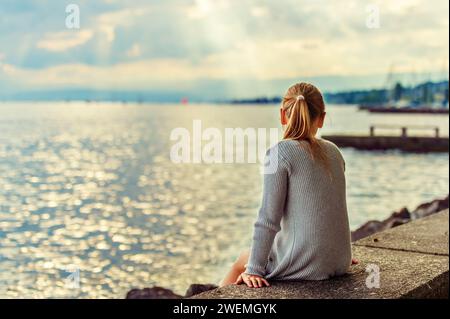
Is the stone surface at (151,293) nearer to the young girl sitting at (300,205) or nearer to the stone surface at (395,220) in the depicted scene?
the stone surface at (395,220)

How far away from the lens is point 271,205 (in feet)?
10.5

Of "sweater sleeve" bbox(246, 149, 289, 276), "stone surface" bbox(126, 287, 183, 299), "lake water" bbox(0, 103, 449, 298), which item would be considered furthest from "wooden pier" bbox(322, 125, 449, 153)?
"sweater sleeve" bbox(246, 149, 289, 276)

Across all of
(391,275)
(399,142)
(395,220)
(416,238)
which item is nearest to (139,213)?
(395,220)

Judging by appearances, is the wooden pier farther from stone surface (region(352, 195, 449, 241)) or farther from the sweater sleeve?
the sweater sleeve

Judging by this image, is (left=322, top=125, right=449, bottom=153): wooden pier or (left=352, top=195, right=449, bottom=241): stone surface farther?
(left=322, top=125, right=449, bottom=153): wooden pier

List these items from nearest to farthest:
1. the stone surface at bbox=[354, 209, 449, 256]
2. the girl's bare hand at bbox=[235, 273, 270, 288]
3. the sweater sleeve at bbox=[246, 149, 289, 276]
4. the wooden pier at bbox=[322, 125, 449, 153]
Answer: the sweater sleeve at bbox=[246, 149, 289, 276], the girl's bare hand at bbox=[235, 273, 270, 288], the stone surface at bbox=[354, 209, 449, 256], the wooden pier at bbox=[322, 125, 449, 153]

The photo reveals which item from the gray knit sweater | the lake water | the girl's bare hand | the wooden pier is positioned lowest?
the lake water

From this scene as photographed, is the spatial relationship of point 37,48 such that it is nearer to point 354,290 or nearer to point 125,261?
point 125,261

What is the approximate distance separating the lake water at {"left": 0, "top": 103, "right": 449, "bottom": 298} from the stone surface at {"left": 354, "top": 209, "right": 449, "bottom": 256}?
0.92 metres

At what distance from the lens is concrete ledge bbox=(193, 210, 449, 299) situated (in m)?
3.21

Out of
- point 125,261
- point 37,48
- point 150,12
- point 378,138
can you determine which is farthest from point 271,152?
point 37,48

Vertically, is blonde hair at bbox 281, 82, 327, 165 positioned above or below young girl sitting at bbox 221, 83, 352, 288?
above

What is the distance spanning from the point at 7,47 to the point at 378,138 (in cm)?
6364

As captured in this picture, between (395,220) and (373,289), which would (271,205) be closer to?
(373,289)
